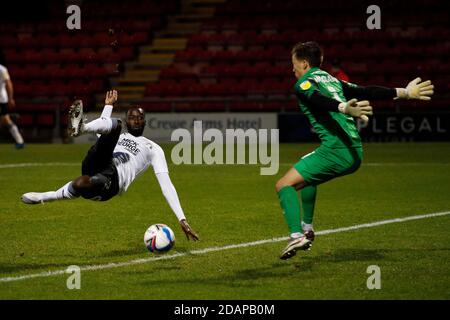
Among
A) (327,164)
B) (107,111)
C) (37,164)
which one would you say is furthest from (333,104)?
(37,164)

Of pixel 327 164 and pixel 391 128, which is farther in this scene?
pixel 391 128

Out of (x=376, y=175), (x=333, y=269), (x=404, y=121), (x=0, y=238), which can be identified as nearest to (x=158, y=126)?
(x=404, y=121)

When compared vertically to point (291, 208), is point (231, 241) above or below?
below

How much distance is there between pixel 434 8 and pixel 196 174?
53.1ft

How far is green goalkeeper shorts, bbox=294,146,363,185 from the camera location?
797cm

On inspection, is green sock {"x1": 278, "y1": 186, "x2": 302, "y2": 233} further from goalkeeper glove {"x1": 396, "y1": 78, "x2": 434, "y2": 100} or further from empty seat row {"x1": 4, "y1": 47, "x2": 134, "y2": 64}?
empty seat row {"x1": 4, "y1": 47, "x2": 134, "y2": 64}

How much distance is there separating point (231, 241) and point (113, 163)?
1.56 metres

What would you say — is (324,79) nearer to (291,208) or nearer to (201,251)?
(291,208)

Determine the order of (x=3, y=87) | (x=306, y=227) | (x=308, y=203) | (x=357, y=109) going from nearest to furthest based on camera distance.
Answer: (x=357, y=109)
(x=306, y=227)
(x=308, y=203)
(x=3, y=87)

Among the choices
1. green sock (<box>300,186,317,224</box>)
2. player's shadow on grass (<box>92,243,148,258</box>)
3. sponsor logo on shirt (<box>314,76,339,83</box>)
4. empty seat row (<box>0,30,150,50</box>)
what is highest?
empty seat row (<box>0,30,150,50</box>)

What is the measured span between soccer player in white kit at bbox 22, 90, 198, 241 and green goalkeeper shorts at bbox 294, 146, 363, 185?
4.11 ft

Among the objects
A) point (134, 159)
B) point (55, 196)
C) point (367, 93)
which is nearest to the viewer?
point (367, 93)

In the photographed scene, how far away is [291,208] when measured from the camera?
788cm

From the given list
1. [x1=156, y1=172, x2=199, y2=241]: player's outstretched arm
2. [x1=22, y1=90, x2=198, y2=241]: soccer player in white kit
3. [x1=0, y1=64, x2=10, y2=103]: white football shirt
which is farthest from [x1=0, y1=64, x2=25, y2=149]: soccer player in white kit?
[x1=156, y1=172, x2=199, y2=241]: player's outstretched arm
